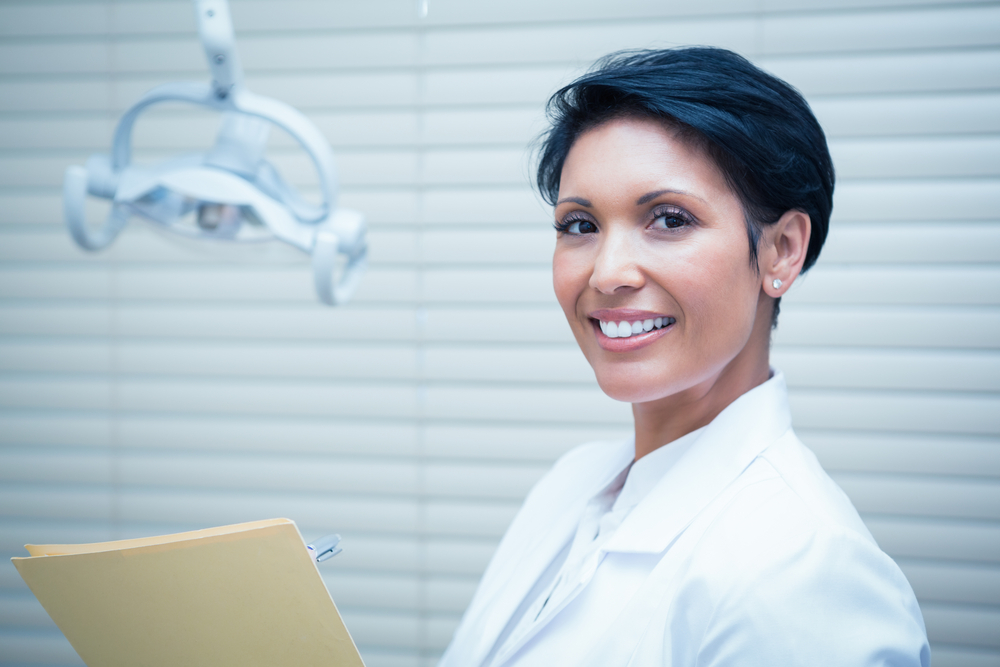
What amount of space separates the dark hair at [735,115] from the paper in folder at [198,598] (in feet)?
2.33

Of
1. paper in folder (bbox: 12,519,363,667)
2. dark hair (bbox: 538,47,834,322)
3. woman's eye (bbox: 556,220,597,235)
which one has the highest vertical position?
dark hair (bbox: 538,47,834,322)

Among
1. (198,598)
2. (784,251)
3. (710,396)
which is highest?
(784,251)

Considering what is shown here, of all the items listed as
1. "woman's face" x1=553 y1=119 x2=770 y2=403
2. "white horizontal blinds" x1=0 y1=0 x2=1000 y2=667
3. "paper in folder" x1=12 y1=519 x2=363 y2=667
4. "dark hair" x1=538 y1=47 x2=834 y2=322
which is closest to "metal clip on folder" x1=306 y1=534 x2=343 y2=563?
"paper in folder" x1=12 y1=519 x2=363 y2=667

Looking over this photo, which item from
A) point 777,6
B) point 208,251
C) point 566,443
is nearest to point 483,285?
point 566,443

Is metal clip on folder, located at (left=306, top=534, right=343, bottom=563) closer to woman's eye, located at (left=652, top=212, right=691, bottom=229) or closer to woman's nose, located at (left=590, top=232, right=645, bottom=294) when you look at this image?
woman's nose, located at (left=590, top=232, right=645, bottom=294)

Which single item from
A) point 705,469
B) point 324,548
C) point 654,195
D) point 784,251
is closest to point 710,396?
point 705,469

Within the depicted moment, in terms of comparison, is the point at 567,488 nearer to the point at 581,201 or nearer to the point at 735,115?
the point at 581,201

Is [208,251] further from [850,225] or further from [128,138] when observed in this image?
[850,225]

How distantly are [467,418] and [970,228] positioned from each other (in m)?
1.33

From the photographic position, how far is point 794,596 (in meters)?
0.66

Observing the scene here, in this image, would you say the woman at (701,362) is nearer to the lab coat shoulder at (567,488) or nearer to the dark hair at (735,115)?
the dark hair at (735,115)

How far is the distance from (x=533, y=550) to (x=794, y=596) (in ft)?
1.80

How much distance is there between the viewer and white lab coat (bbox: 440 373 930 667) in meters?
0.65

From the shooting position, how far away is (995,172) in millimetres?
1415
